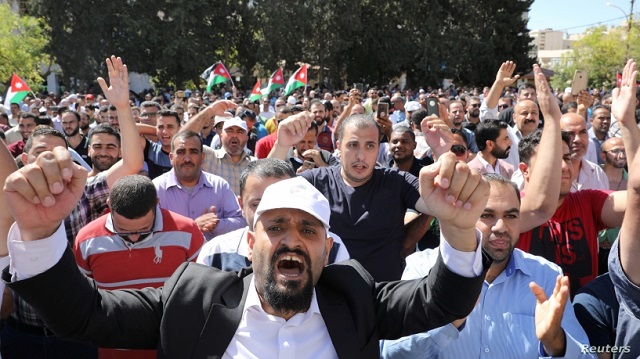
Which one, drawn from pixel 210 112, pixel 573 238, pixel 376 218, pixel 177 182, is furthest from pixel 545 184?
pixel 210 112

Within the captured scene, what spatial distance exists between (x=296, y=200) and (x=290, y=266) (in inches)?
9.3

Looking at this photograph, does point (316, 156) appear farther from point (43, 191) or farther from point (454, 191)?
point (43, 191)

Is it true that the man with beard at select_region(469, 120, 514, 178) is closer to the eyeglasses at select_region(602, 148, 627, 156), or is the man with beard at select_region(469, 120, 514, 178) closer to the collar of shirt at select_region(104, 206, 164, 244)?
the eyeglasses at select_region(602, 148, 627, 156)

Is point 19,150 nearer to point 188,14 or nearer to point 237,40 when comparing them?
point 188,14

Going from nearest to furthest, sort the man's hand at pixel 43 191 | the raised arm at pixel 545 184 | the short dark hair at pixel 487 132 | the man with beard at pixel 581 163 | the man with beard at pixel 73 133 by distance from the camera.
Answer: the man's hand at pixel 43 191
the raised arm at pixel 545 184
the man with beard at pixel 581 163
the short dark hair at pixel 487 132
the man with beard at pixel 73 133

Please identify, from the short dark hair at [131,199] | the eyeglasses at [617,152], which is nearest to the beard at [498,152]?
the eyeglasses at [617,152]

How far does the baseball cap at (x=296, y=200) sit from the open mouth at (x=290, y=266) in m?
0.17

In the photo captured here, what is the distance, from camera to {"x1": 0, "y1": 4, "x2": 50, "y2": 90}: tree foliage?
28625mm

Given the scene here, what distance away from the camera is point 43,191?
1.78 metres

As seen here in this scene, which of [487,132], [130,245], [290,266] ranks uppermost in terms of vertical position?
[290,266]

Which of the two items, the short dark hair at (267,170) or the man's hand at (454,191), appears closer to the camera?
the man's hand at (454,191)

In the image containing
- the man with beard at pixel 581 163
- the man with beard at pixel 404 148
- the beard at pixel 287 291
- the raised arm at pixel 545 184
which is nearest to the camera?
the beard at pixel 287 291

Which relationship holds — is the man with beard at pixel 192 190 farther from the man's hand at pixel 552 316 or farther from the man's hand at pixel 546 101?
the man's hand at pixel 552 316

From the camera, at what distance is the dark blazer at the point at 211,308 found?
6.55 feet
